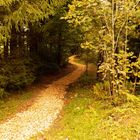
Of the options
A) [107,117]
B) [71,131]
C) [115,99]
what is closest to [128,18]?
[115,99]

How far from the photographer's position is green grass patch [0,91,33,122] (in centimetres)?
1257

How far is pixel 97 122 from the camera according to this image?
10.6m

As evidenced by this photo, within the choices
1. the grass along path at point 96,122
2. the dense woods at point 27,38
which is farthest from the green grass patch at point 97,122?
the dense woods at point 27,38

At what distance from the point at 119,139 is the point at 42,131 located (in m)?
2.82

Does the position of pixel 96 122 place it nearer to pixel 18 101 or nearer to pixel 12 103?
pixel 12 103

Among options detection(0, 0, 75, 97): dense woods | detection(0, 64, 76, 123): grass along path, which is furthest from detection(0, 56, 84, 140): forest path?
detection(0, 0, 75, 97): dense woods

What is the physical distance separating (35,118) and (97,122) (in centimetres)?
269

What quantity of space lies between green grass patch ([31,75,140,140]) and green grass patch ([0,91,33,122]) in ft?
7.13

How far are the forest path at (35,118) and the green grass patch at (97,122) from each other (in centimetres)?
40

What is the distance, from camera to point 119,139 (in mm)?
8883

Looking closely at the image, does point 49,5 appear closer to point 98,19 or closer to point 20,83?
point 98,19

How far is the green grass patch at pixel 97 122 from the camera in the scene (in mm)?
9328

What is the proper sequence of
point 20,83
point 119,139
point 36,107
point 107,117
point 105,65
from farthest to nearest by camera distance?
point 20,83 < point 36,107 < point 105,65 < point 107,117 < point 119,139

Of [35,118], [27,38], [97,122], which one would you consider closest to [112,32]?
[97,122]
